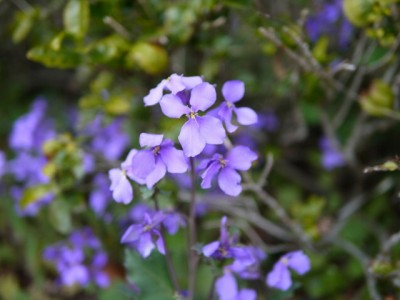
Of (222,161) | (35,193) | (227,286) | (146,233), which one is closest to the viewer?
(222,161)

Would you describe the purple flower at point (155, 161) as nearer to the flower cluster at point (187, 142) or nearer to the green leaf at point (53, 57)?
the flower cluster at point (187, 142)

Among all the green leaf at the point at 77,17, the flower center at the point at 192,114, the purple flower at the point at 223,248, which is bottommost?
the purple flower at the point at 223,248

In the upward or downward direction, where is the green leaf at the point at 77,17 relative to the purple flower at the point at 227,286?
upward

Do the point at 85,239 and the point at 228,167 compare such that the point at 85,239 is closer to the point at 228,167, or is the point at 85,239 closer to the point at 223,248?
the point at 223,248

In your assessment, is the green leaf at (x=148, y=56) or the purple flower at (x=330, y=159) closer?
the green leaf at (x=148, y=56)

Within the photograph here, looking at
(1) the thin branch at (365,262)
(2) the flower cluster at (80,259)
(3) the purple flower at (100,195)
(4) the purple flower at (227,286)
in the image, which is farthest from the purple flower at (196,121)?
(2) the flower cluster at (80,259)

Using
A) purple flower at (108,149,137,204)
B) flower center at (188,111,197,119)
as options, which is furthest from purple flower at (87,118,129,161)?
flower center at (188,111,197,119)

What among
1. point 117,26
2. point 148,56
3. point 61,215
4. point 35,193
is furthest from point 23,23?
point 61,215

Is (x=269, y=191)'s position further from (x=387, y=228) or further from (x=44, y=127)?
(x=44, y=127)
